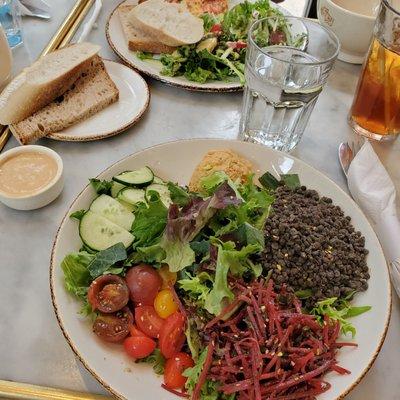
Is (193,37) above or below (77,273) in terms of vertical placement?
above

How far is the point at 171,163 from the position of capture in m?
1.42

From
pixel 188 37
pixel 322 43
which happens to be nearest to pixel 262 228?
pixel 322 43

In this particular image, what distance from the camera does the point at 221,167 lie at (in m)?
1.35

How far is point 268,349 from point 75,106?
1.13 m

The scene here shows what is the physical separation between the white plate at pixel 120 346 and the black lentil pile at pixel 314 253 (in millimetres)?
36

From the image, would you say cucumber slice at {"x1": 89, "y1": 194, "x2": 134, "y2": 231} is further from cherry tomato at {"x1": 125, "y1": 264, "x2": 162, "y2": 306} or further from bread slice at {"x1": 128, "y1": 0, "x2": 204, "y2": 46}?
bread slice at {"x1": 128, "y1": 0, "x2": 204, "y2": 46}

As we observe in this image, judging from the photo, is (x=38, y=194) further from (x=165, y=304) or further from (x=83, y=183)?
(x=165, y=304)

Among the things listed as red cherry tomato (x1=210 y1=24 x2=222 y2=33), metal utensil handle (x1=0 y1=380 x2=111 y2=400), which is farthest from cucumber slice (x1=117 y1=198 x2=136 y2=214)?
red cherry tomato (x1=210 y1=24 x2=222 y2=33)

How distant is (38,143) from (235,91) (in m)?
0.79

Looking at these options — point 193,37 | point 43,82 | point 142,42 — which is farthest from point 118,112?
point 193,37

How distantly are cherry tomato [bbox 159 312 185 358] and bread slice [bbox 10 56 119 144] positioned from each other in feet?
2.91

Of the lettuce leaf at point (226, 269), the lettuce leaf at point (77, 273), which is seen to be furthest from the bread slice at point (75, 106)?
the lettuce leaf at point (226, 269)

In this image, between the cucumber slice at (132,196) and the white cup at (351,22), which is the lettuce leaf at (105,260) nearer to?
the cucumber slice at (132,196)

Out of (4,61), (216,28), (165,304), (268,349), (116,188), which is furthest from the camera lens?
(216,28)
